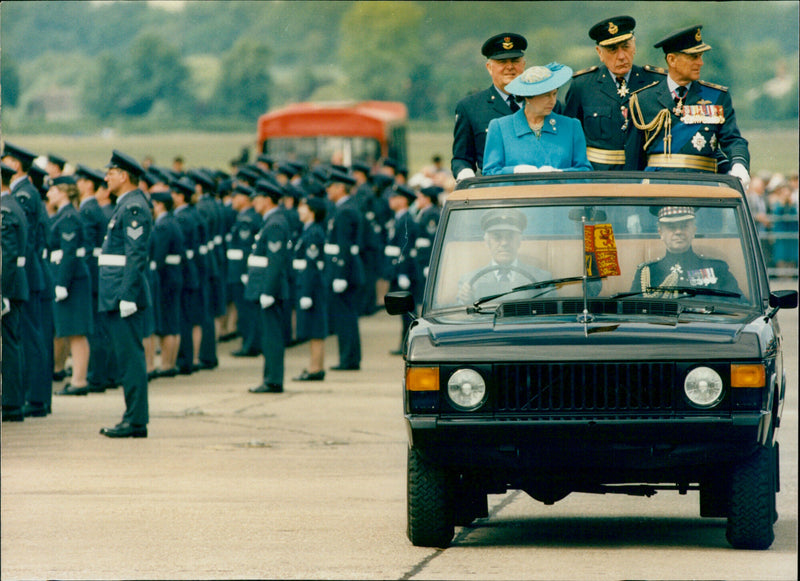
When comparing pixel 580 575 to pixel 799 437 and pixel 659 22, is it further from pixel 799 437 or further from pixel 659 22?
pixel 659 22

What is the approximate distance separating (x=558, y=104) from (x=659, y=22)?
54.3 metres

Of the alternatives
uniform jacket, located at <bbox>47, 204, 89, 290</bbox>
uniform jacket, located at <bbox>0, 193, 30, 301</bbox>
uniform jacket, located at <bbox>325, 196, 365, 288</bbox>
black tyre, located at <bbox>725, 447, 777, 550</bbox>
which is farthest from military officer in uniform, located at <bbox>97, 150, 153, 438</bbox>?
uniform jacket, located at <bbox>325, 196, 365, 288</bbox>

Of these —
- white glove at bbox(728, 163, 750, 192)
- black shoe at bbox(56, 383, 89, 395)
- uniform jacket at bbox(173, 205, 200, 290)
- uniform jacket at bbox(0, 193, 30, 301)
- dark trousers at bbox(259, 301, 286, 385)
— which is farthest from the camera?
uniform jacket at bbox(173, 205, 200, 290)

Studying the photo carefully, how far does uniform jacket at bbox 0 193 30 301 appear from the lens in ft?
43.2

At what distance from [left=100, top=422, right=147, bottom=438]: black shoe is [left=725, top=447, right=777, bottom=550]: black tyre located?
230 inches

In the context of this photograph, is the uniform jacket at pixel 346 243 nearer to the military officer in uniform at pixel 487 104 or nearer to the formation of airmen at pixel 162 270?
the formation of airmen at pixel 162 270

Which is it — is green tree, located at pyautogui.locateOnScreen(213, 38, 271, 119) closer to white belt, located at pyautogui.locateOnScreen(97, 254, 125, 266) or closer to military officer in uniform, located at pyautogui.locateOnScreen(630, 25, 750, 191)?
white belt, located at pyautogui.locateOnScreen(97, 254, 125, 266)

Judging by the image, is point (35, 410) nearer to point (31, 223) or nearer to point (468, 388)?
point (31, 223)

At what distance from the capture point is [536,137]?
30.2ft

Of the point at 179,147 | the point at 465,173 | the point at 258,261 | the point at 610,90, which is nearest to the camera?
the point at 465,173

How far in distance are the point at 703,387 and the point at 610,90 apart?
9.07 ft

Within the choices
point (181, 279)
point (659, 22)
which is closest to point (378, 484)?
point (181, 279)

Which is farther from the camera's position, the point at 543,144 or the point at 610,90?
the point at 610,90

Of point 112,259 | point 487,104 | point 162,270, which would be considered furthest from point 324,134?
point 487,104
